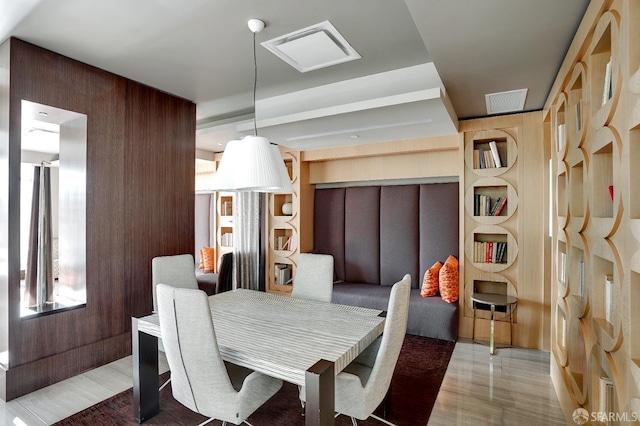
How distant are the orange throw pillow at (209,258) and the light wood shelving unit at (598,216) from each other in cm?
482

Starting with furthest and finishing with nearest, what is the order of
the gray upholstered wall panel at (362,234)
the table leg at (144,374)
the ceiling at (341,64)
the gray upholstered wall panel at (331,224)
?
the gray upholstered wall panel at (331,224) → the gray upholstered wall panel at (362,234) → the table leg at (144,374) → the ceiling at (341,64)

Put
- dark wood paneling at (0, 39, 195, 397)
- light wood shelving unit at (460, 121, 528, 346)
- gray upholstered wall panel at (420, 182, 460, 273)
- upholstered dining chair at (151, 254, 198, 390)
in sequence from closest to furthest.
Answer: dark wood paneling at (0, 39, 195, 397) < upholstered dining chair at (151, 254, 198, 390) < light wood shelving unit at (460, 121, 528, 346) < gray upholstered wall panel at (420, 182, 460, 273)

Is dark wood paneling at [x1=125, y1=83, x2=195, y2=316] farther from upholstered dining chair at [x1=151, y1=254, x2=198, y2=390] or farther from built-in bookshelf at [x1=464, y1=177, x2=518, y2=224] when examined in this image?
built-in bookshelf at [x1=464, y1=177, x2=518, y2=224]

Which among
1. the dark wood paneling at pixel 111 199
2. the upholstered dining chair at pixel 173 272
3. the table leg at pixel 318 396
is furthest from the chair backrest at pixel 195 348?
the dark wood paneling at pixel 111 199

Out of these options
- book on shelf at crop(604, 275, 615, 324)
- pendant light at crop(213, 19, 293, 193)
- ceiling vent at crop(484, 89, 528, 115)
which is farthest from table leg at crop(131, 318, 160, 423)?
ceiling vent at crop(484, 89, 528, 115)

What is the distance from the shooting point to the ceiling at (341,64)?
194 centimetres

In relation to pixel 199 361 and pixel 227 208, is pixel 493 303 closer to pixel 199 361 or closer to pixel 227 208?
pixel 199 361

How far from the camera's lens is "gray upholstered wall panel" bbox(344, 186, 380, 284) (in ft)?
14.8

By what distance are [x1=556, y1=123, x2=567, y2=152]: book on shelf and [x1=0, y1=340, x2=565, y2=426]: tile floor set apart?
73.2 inches

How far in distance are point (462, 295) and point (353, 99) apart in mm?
2394

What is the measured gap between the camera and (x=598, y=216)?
169 cm

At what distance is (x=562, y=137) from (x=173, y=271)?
328cm

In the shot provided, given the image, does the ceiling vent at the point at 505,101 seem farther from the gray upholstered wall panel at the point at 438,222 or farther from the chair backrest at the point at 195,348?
the chair backrest at the point at 195,348

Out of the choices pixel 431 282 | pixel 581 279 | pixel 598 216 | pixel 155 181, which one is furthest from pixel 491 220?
pixel 155 181
